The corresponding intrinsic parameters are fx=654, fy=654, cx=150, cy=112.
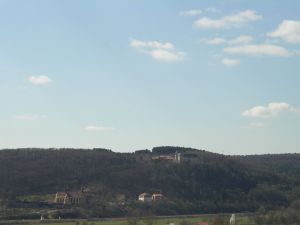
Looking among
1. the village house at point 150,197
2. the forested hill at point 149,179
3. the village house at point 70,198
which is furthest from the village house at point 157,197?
the village house at point 70,198

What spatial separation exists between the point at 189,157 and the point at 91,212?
157ft

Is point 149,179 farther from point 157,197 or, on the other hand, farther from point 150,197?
point 150,197

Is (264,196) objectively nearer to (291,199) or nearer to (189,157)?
(291,199)

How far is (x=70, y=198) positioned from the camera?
80312mm

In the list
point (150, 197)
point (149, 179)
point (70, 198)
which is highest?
point (149, 179)

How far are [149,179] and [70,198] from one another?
2245cm

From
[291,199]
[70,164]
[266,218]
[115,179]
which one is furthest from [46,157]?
[266,218]

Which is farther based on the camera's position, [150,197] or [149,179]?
[149,179]

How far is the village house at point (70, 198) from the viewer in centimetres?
7885

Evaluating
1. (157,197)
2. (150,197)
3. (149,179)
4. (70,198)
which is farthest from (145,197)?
(149,179)

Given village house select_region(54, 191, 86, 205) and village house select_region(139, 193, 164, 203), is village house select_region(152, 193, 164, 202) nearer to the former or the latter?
village house select_region(139, 193, 164, 203)

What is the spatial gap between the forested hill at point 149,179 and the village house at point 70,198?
313 centimetres

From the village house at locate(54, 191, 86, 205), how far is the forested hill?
10.3 feet

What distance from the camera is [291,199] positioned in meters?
92.9
